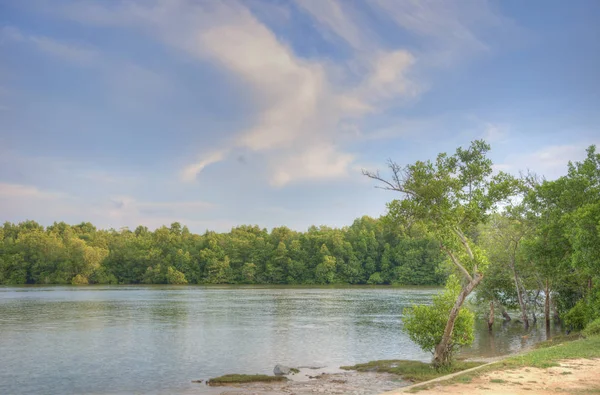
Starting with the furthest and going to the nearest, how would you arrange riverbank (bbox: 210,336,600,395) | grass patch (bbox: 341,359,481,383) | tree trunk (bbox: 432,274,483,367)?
grass patch (bbox: 341,359,481,383)
tree trunk (bbox: 432,274,483,367)
riverbank (bbox: 210,336,600,395)

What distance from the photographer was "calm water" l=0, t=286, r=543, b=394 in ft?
96.6

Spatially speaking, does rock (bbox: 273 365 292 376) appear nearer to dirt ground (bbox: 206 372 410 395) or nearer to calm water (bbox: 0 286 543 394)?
dirt ground (bbox: 206 372 410 395)

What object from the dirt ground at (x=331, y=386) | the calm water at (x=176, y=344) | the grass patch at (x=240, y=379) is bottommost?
the calm water at (x=176, y=344)

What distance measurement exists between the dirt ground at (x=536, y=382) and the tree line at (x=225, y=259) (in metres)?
121

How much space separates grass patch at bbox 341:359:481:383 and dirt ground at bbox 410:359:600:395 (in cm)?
658

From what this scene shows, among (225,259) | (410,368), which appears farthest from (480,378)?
(225,259)

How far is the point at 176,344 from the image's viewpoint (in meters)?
41.3

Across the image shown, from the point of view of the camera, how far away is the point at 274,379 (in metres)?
28.0

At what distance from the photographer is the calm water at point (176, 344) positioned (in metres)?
29.5

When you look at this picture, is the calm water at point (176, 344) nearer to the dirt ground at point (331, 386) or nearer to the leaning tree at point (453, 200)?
the dirt ground at point (331, 386)

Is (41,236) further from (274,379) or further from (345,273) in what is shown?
(274,379)

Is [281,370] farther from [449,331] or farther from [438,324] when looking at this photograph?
[449,331]

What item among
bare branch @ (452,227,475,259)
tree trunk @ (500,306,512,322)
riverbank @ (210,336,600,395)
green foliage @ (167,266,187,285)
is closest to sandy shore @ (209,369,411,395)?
riverbank @ (210,336,600,395)

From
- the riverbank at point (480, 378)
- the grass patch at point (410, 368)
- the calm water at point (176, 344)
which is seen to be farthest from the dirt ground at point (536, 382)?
the calm water at point (176, 344)
